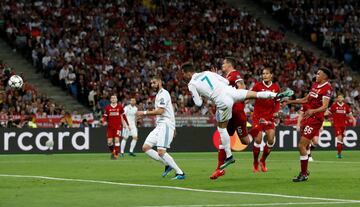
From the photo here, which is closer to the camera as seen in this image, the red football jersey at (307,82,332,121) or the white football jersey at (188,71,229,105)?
the red football jersey at (307,82,332,121)

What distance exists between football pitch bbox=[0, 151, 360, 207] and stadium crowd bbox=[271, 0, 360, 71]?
95.3 ft

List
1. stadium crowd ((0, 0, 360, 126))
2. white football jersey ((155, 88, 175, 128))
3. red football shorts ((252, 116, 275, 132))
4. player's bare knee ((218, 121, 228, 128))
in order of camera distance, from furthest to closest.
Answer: stadium crowd ((0, 0, 360, 126)) < red football shorts ((252, 116, 275, 132)) < white football jersey ((155, 88, 175, 128)) < player's bare knee ((218, 121, 228, 128))

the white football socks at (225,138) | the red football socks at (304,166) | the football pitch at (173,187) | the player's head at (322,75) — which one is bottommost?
the football pitch at (173,187)

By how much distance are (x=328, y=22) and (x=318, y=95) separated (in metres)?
36.4

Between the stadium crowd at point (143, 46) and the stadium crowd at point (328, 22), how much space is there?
188 centimetres

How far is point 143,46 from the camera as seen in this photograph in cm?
4738

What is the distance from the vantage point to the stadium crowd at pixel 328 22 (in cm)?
5275

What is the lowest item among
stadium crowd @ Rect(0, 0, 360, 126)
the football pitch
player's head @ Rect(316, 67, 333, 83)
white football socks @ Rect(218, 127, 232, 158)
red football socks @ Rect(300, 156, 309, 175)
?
the football pitch

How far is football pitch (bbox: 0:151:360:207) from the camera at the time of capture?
48.3 feet

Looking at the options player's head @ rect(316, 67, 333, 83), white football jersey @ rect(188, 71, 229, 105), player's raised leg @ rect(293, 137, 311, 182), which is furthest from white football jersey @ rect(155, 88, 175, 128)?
player's head @ rect(316, 67, 333, 83)

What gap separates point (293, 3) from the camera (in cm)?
5641

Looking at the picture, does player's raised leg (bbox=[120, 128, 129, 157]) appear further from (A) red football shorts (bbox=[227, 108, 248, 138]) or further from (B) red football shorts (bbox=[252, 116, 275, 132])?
(A) red football shorts (bbox=[227, 108, 248, 138])

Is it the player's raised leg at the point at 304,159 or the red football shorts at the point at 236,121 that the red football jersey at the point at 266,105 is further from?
the player's raised leg at the point at 304,159

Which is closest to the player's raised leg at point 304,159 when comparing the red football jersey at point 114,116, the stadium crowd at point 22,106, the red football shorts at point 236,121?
the red football shorts at point 236,121
